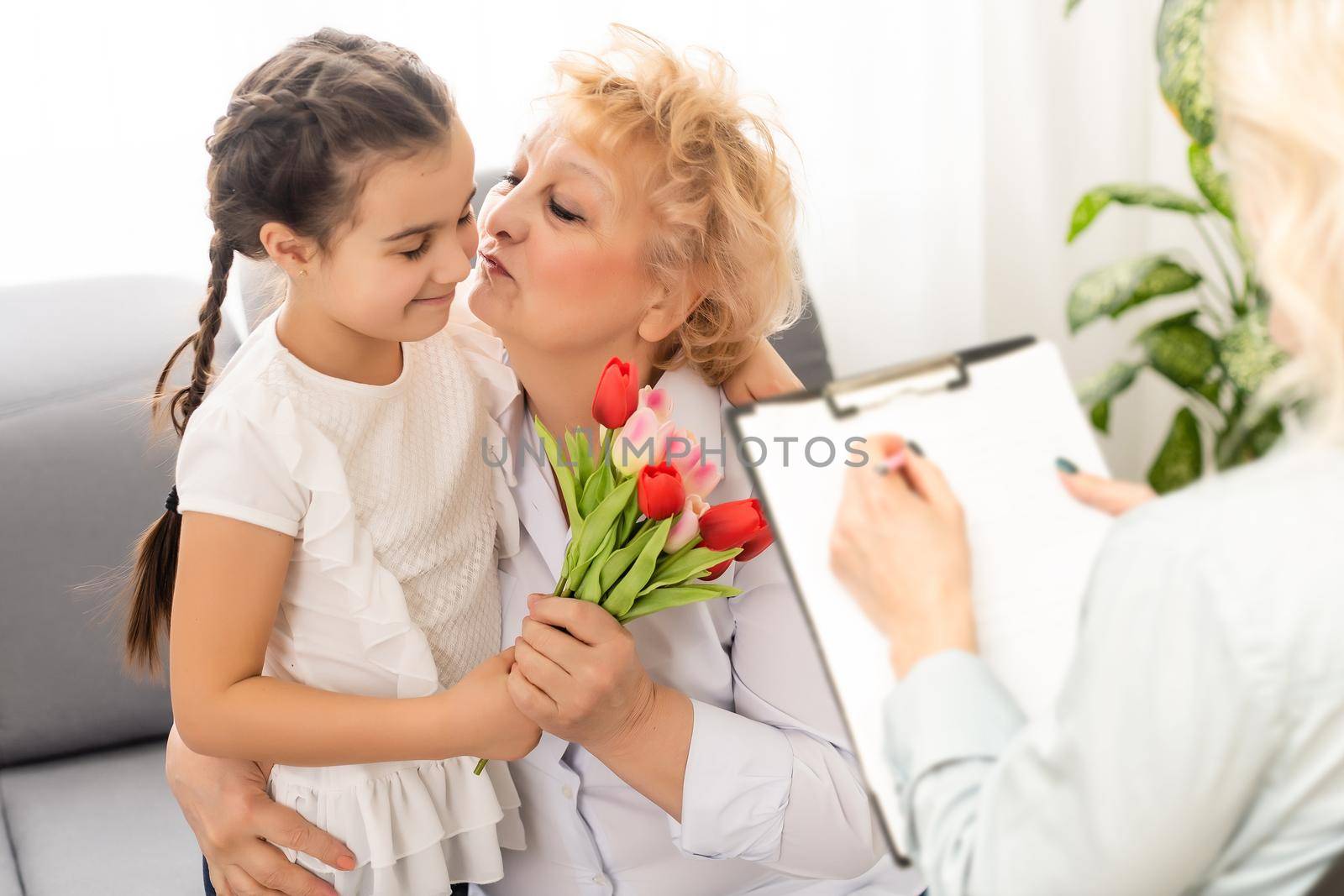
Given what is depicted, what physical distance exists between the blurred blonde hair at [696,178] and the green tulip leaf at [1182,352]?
2.21 ft

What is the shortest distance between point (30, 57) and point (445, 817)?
157 centimetres

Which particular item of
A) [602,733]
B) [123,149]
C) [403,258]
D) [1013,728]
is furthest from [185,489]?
[123,149]

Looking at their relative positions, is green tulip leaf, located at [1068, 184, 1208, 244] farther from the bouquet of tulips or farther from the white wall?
the bouquet of tulips

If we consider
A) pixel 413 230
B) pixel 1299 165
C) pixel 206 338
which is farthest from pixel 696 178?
pixel 1299 165

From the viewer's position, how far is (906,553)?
27.4 inches

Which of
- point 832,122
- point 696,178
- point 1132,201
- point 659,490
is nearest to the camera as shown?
point 659,490

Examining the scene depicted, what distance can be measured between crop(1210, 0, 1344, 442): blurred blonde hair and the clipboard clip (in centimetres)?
18

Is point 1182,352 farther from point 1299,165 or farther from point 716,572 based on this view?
point 1299,165

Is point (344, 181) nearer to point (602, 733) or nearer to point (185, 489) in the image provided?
point (185, 489)

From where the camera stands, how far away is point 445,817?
1.22m

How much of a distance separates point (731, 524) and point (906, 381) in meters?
0.30

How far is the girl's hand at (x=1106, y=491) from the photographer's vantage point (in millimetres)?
676

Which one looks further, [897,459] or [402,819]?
[402,819]

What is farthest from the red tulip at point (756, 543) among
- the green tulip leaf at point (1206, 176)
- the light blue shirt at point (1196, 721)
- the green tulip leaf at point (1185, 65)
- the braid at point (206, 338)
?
the green tulip leaf at point (1206, 176)
